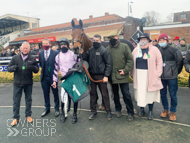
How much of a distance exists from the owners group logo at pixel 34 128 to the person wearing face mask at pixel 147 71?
2.29 m

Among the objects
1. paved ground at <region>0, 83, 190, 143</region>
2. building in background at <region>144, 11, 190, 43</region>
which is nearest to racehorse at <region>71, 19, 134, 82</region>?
paved ground at <region>0, 83, 190, 143</region>

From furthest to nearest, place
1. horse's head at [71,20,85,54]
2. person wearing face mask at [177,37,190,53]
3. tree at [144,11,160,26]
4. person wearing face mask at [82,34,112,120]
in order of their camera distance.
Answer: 1. tree at [144,11,160,26]
2. person wearing face mask at [177,37,190,53]
3. person wearing face mask at [82,34,112,120]
4. horse's head at [71,20,85,54]

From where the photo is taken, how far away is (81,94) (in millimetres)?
3727

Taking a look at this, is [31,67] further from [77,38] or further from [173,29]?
[173,29]

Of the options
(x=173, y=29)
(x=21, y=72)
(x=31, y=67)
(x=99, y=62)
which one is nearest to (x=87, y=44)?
(x=99, y=62)

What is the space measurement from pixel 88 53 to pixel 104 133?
1.98 meters

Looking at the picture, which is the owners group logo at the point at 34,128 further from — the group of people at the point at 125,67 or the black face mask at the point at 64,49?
the black face mask at the point at 64,49

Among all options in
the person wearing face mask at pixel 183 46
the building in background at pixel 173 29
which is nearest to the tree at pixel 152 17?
the building in background at pixel 173 29

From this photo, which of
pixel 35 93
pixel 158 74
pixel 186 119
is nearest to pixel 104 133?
pixel 158 74

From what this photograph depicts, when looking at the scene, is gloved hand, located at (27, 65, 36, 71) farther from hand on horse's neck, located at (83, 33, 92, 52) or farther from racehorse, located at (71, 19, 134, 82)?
hand on horse's neck, located at (83, 33, 92, 52)

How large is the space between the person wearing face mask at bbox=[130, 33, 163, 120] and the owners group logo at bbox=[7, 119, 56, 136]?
229cm

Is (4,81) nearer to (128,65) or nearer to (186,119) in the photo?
(128,65)

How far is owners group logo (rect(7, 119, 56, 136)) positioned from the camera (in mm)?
3461

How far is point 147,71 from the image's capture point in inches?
145
